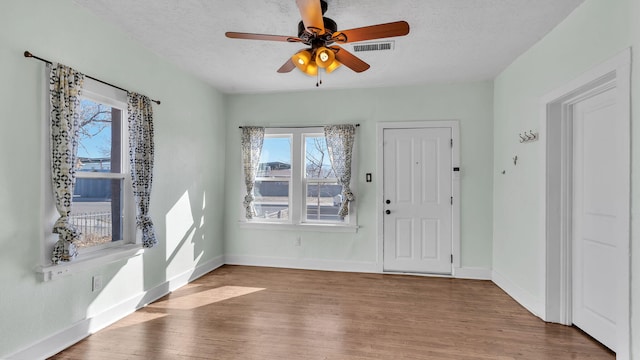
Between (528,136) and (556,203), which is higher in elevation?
(528,136)

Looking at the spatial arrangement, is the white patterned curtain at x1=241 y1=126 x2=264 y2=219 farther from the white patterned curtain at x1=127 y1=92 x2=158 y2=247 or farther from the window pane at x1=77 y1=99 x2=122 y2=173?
the window pane at x1=77 y1=99 x2=122 y2=173

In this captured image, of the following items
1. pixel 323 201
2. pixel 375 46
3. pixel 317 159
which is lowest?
pixel 323 201

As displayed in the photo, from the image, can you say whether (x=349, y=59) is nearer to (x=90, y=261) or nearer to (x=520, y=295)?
(x=90, y=261)

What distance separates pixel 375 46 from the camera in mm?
3105

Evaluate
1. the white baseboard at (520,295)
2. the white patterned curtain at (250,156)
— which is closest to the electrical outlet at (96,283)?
the white patterned curtain at (250,156)

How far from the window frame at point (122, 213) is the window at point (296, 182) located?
1964 mm

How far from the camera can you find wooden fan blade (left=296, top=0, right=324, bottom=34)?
179cm

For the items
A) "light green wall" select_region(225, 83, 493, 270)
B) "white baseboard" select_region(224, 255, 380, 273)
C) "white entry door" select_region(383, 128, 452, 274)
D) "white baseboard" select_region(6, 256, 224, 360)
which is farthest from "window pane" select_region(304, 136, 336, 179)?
"white baseboard" select_region(6, 256, 224, 360)

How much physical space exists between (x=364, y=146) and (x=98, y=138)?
→ 125 inches

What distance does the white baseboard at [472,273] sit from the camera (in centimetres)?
420

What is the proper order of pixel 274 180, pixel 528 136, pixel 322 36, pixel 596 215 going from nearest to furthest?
pixel 322 36 < pixel 596 215 < pixel 528 136 < pixel 274 180

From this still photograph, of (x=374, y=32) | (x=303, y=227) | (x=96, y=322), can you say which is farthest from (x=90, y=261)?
(x=374, y=32)

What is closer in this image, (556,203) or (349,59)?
(349,59)

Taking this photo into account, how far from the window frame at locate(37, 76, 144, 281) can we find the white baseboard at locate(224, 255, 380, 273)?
194 cm
